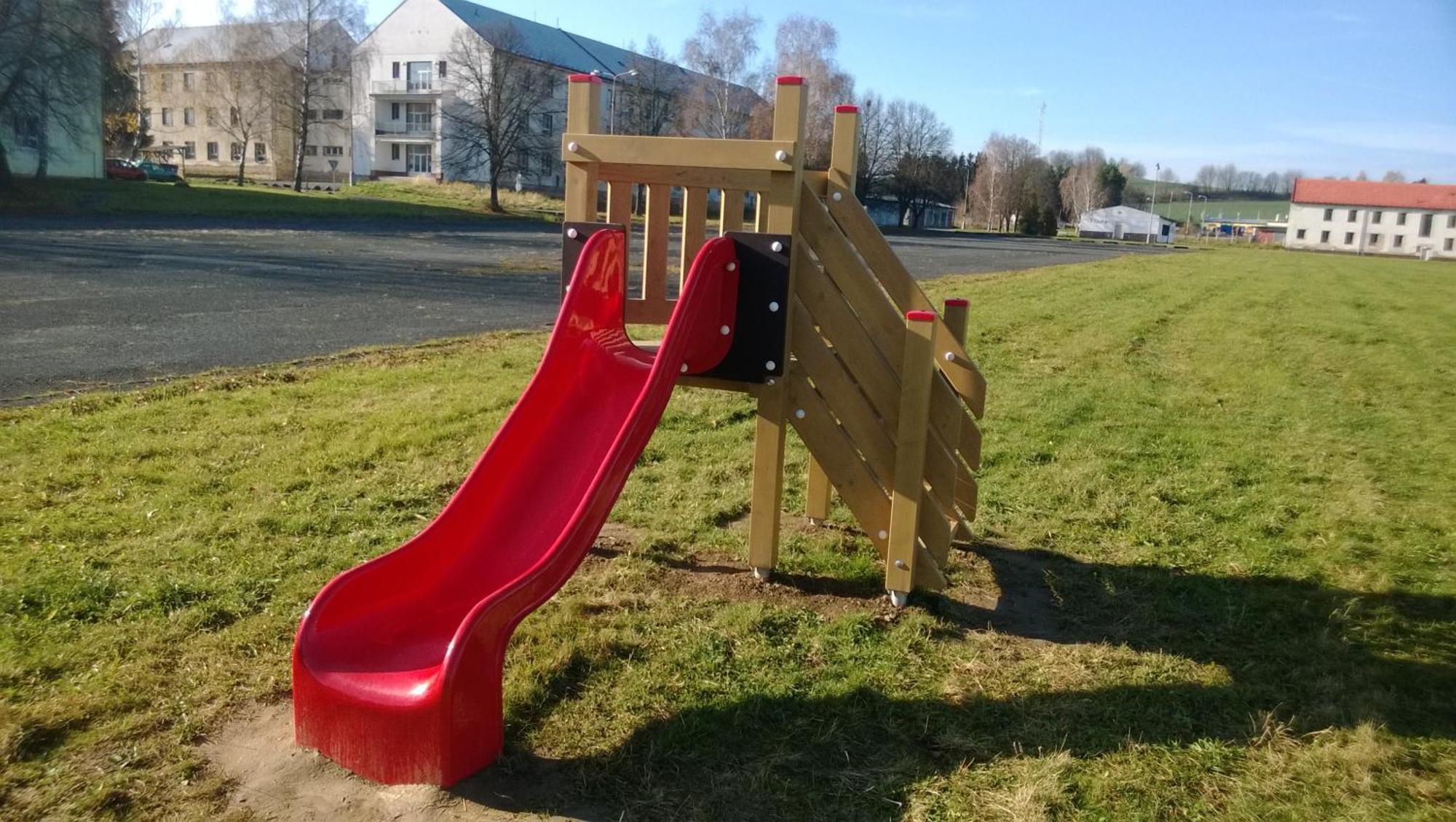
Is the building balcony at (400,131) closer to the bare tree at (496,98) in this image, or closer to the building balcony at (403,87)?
the building balcony at (403,87)

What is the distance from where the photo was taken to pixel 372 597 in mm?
3422

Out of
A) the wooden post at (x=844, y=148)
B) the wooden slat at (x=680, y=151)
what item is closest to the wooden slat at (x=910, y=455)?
the wooden post at (x=844, y=148)

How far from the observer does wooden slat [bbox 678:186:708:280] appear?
15.1ft

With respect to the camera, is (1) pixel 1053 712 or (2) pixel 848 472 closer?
(1) pixel 1053 712

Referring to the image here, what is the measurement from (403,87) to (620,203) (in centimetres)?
7012

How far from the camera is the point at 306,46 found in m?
56.5

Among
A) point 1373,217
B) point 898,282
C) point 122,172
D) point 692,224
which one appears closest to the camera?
point 692,224

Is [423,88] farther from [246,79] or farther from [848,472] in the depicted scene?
[848,472]

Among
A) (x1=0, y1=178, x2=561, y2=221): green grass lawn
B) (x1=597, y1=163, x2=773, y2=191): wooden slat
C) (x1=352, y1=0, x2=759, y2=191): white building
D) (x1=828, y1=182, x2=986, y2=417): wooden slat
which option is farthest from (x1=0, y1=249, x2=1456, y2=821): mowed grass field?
(x1=352, y1=0, x2=759, y2=191): white building

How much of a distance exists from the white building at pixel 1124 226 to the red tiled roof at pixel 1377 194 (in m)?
13.3

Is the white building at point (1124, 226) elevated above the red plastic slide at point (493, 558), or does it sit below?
above

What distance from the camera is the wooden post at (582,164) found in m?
4.52

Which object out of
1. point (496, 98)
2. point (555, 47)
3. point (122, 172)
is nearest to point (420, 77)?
point (555, 47)

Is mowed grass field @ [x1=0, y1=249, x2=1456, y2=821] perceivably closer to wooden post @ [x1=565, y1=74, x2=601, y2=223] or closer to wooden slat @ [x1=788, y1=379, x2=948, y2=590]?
wooden slat @ [x1=788, y1=379, x2=948, y2=590]
